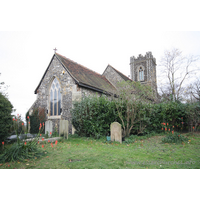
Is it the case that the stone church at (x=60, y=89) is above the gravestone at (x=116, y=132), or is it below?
above

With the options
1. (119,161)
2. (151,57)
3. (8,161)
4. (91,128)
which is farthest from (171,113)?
(151,57)

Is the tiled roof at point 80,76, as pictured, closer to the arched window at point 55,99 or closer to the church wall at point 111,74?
the arched window at point 55,99

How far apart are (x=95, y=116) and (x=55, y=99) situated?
5.19 metres

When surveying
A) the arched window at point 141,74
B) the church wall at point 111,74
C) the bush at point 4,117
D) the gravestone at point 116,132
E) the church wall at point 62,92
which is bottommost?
the gravestone at point 116,132

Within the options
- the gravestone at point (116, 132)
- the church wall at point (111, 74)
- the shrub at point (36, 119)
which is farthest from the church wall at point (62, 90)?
the church wall at point (111, 74)

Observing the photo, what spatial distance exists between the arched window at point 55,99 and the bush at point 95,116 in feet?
10.5

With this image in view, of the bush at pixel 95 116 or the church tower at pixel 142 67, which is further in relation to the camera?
the church tower at pixel 142 67

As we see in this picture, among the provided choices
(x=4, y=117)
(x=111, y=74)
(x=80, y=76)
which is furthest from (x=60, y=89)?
(x=111, y=74)

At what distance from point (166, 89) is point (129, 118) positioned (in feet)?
45.1

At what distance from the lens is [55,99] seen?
539 inches

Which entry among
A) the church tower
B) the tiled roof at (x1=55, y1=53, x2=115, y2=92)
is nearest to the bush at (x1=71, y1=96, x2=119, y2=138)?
the tiled roof at (x1=55, y1=53, x2=115, y2=92)

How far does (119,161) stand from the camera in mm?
4836

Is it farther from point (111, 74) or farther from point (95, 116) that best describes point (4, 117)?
point (111, 74)

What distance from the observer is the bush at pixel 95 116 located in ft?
33.7
